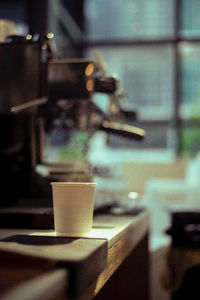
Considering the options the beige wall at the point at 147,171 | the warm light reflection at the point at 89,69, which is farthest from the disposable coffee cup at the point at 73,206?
the beige wall at the point at 147,171

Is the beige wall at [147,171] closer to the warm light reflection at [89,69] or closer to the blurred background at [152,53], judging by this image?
the blurred background at [152,53]

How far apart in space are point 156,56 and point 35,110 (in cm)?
610

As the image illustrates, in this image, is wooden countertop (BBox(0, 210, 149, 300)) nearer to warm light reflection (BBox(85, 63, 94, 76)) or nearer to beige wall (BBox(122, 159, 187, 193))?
warm light reflection (BBox(85, 63, 94, 76))

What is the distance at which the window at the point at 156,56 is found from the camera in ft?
23.6

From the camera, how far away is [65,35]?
6980 millimetres

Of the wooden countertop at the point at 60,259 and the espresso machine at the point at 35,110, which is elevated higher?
the espresso machine at the point at 35,110

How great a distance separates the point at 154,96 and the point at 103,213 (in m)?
6.05

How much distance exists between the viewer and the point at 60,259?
2.25 feet

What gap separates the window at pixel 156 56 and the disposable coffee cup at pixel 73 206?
6.17 meters

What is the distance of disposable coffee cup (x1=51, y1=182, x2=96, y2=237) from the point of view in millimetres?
951

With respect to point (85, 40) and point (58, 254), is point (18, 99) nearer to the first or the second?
point (58, 254)

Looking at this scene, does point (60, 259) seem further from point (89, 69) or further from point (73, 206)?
point (89, 69)

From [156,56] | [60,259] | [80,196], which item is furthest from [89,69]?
[156,56]

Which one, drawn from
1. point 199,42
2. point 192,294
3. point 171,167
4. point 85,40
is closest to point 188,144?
point 171,167
